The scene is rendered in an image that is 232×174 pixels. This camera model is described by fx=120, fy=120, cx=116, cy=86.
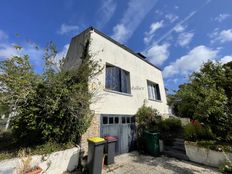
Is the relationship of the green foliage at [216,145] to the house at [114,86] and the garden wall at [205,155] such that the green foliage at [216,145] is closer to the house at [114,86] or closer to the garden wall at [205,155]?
the garden wall at [205,155]

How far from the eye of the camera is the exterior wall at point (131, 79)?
22.5ft

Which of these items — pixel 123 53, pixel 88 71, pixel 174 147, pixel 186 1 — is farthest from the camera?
pixel 123 53

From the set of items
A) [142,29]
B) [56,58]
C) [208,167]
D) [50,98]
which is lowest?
[208,167]

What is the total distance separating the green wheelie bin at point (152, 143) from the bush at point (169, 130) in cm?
159

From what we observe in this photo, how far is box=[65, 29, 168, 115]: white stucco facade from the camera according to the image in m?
6.83

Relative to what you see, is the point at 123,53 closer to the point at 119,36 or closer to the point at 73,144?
the point at 119,36

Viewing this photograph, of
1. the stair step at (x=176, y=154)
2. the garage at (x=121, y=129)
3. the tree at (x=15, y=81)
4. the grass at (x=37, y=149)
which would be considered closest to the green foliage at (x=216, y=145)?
the stair step at (x=176, y=154)

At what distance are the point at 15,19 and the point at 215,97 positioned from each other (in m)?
11.2

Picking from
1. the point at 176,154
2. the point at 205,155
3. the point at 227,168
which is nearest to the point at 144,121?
the point at 176,154

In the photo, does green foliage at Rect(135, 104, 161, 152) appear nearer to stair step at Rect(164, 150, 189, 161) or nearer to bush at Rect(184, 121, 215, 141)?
stair step at Rect(164, 150, 189, 161)

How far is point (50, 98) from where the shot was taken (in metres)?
4.71

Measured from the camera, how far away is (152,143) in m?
7.45

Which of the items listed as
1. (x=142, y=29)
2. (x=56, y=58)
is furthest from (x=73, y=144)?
(x=142, y=29)

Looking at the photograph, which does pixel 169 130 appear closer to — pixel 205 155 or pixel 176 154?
pixel 176 154
